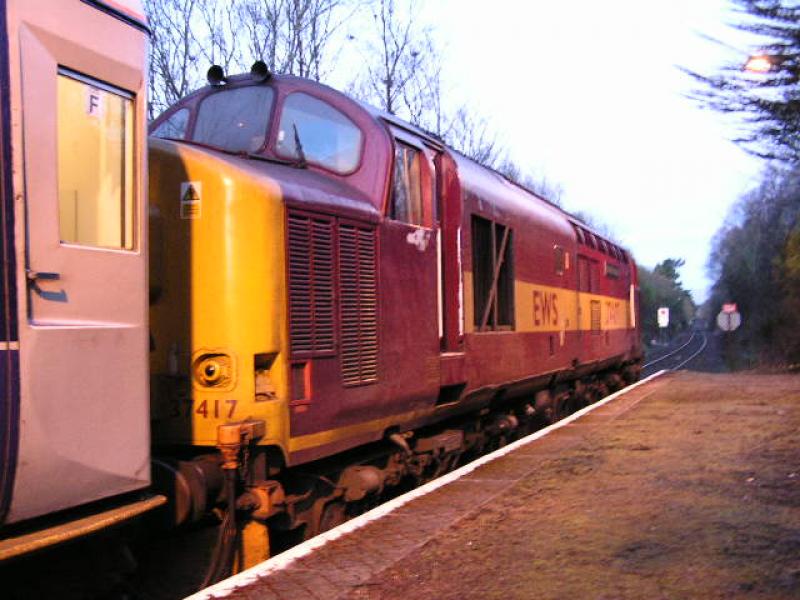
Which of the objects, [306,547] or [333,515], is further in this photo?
[333,515]

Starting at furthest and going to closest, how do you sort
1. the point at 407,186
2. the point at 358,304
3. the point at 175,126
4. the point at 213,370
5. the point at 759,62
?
the point at 759,62, the point at 175,126, the point at 407,186, the point at 358,304, the point at 213,370

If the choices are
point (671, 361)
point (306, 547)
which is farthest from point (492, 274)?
point (671, 361)

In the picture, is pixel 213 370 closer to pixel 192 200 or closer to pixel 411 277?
pixel 192 200

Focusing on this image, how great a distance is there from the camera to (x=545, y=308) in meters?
10.4

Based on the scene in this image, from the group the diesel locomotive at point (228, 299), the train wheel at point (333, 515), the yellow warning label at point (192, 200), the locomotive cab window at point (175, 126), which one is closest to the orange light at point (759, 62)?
the diesel locomotive at point (228, 299)

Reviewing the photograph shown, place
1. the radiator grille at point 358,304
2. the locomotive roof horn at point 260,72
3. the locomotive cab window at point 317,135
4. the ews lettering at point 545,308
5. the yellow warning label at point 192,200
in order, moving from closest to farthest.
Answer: the yellow warning label at point 192,200 → the radiator grille at point 358,304 → the locomotive cab window at point 317,135 → the locomotive roof horn at point 260,72 → the ews lettering at point 545,308

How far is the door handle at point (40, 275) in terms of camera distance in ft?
10.6

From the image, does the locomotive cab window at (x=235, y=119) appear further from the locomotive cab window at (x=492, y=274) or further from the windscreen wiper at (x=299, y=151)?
the locomotive cab window at (x=492, y=274)

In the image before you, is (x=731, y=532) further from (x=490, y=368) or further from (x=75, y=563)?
(x=75, y=563)

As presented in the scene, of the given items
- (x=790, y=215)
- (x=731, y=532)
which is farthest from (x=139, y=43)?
(x=790, y=215)

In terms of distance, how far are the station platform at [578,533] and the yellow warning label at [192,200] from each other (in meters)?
2.06

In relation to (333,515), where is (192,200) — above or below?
above

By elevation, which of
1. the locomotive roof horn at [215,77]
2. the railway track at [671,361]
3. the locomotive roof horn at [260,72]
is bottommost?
the railway track at [671,361]

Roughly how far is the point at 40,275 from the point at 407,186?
368 centimetres
